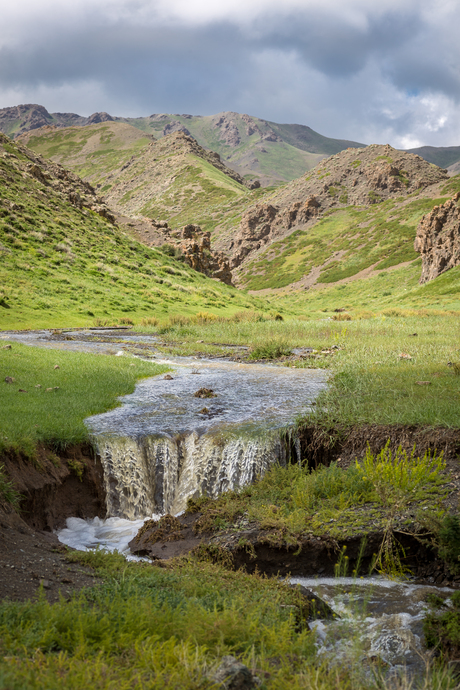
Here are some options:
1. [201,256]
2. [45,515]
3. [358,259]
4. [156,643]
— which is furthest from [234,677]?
[358,259]

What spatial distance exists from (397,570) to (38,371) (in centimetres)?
1179

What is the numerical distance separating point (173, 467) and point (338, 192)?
442 ft

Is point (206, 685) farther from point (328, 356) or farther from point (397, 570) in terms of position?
point (328, 356)

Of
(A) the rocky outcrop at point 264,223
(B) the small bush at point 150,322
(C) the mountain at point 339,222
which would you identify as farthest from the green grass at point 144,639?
(A) the rocky outcrop at point 264,223

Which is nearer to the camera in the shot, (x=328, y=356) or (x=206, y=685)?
(x=206, y=685)

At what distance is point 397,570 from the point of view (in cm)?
611

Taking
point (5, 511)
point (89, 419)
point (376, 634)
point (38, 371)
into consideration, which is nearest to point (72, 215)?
point (38, 371)

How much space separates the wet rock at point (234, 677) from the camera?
3047 millimetres

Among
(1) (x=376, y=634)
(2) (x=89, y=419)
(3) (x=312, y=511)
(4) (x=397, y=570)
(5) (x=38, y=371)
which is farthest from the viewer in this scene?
(5) (x=38, y=371)

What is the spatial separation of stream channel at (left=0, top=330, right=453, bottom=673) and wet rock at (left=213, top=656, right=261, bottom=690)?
44.8 inches

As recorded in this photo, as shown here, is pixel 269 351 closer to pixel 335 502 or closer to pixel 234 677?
pixel 335 502

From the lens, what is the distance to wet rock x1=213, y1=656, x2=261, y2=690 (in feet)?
10.00

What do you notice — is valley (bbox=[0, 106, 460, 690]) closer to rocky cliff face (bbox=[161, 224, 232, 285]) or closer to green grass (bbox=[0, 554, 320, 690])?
green grass (bbox=[0, 554, 320, 690])

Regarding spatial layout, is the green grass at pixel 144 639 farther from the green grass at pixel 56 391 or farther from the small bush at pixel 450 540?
the green grass at pixel 56 391
